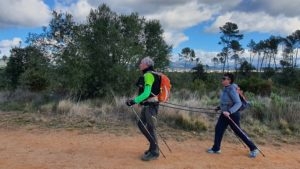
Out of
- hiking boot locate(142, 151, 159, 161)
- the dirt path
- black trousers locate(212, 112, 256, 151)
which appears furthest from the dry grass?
hiking boot locate(142, 151, 159, 161)

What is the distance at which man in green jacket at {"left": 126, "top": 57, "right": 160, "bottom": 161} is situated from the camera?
24.4ft

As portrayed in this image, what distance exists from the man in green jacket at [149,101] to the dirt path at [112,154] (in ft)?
0.92

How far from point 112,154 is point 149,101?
1.45 m

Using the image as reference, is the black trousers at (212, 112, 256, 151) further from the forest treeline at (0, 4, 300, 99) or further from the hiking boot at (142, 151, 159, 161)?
the forest treeline at (0, 4, 300, 99)

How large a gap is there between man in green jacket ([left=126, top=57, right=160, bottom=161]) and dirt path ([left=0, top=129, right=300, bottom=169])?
0.92 ft

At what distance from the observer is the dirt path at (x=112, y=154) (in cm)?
759

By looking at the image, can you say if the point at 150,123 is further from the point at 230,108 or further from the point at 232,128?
the point at 232,128

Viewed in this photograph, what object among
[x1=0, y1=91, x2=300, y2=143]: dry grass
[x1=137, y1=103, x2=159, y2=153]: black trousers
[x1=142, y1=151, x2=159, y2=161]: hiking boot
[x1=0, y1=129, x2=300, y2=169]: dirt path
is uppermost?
[x1=137, y1=103, x2=159, y2=153]: black trousers

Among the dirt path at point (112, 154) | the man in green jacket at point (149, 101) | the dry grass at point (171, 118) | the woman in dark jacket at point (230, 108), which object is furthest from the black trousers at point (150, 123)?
the dry grass at point (171, 118)

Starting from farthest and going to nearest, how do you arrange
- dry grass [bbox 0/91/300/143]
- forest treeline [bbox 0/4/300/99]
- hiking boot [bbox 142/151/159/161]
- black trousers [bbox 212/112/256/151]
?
forest treeline [bbox 0/4/300/99] → dry grass [bbox 0/91/300/143] → black trousers [bbox 212/112/256/151] → hiking boot [bbox 142/151/159/161]

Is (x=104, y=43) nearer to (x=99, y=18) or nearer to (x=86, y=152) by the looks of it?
(x=99, y=18)

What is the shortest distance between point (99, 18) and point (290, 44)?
144 feet

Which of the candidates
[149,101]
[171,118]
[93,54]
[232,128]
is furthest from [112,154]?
[93,54]

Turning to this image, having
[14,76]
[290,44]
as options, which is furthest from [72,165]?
[290,44]
